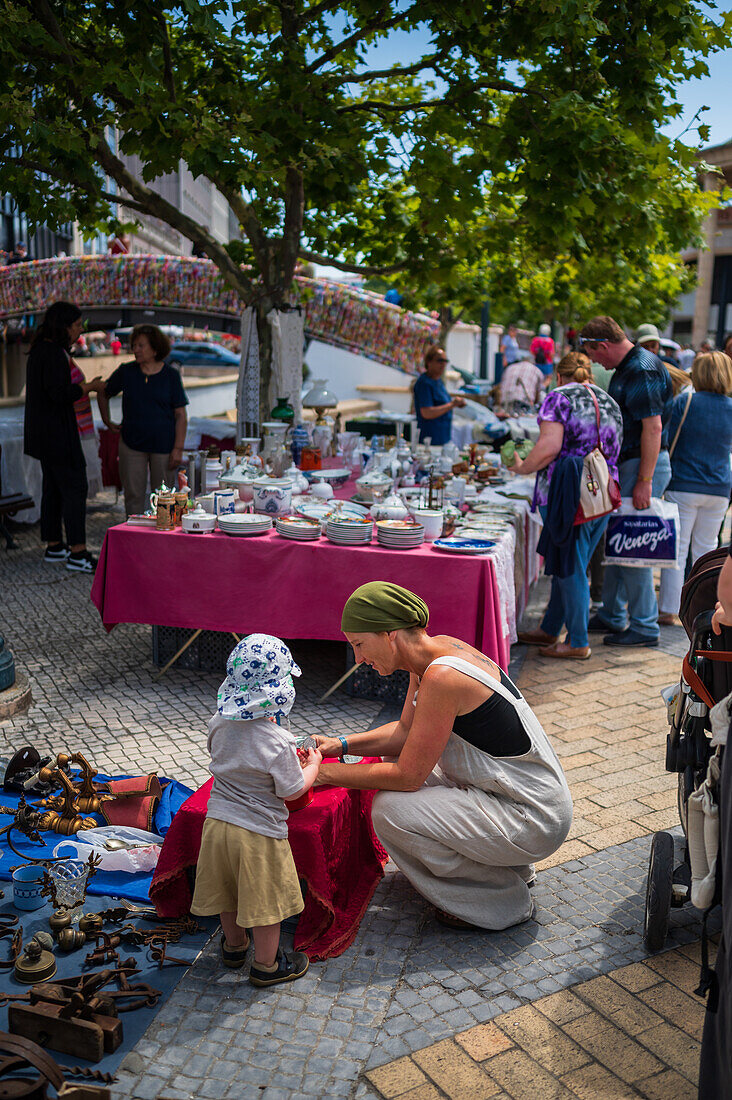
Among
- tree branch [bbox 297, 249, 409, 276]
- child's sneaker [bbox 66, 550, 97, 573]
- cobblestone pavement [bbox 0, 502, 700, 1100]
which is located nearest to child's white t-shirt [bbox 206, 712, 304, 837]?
cobblestone pavement [bbox 0, 502, 700, 1100]

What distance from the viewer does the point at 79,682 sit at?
6031mm

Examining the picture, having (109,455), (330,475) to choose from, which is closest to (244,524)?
(330,475)

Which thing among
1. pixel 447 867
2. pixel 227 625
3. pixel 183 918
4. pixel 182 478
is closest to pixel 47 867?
pixel 183 918

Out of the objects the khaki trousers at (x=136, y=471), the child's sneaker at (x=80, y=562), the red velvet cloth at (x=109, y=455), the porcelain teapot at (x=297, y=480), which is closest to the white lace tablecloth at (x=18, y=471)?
the red velvet cloth at (x=109, y=455)

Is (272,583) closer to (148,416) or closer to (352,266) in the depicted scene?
(148,416)

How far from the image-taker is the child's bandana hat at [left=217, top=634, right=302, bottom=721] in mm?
3039

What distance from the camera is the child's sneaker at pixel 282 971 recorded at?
10.6ft

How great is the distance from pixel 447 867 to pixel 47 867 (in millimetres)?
1554

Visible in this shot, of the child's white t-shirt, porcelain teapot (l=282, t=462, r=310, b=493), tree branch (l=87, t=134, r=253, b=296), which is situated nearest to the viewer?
the child's white t-shirt

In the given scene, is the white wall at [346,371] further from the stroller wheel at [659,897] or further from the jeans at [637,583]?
the stroller wheel at [659,897]

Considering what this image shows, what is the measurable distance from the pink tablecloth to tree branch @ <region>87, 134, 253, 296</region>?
308 cm

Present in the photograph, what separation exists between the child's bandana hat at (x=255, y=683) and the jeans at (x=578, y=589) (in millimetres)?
3684

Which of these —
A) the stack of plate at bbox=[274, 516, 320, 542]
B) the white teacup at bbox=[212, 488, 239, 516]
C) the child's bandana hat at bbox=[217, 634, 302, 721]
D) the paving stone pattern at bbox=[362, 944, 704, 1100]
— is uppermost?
the white teacup at bbox=[212, 488, 239, 516]

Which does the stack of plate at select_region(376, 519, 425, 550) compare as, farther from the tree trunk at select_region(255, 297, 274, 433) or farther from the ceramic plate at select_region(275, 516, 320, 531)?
the tree trunk at select_region(255, 297, 274, 433)
